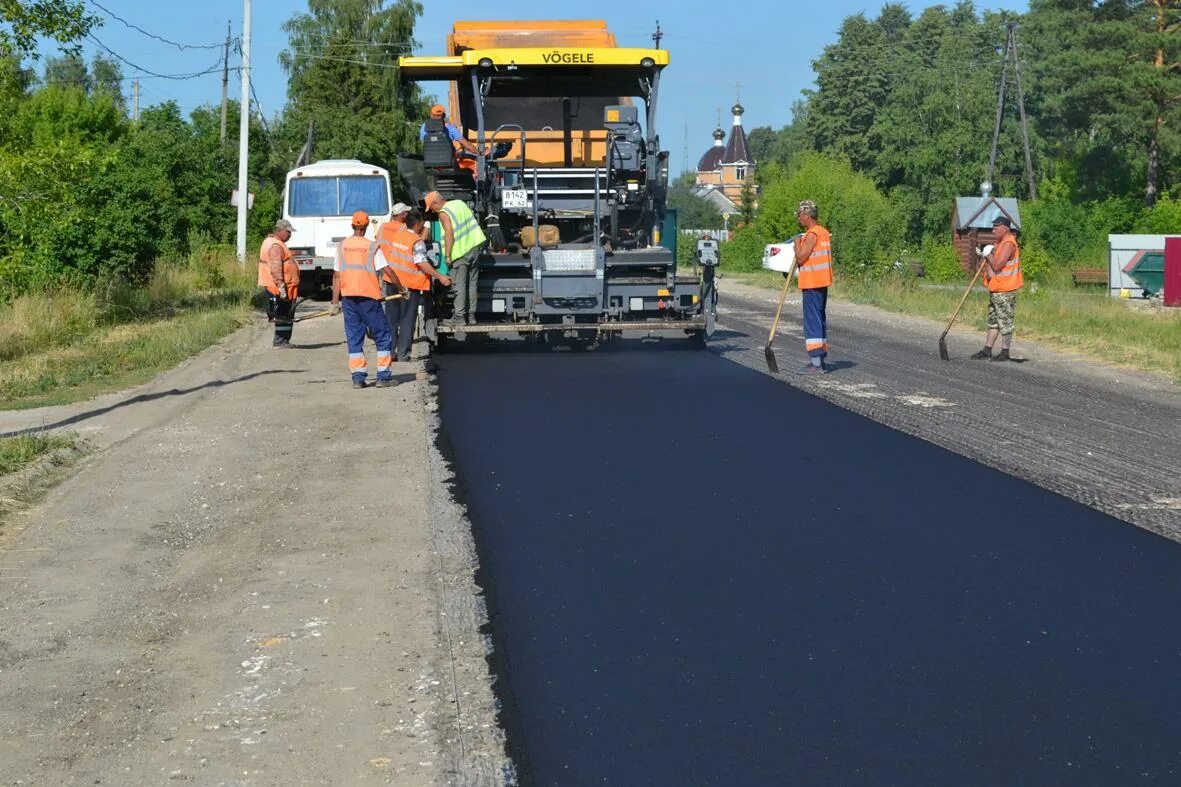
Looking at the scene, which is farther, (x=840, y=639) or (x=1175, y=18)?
(x=1175, y=18)

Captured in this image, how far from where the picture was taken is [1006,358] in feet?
55.4

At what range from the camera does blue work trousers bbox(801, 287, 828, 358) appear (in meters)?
15.1

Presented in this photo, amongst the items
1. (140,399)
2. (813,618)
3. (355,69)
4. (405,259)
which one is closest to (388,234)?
(405,259)

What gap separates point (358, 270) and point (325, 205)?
51.3 feet

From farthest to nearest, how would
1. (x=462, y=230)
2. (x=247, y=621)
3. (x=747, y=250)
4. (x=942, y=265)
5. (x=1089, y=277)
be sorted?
(x=747, y=250) → (x=942, y=265) → (x=1089, y=277) → (x=462, y=230) → (x=247, y=621)

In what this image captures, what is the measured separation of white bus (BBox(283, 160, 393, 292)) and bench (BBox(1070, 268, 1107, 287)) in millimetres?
22696

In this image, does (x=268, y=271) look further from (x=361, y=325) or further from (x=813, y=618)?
(x=813, y=618)

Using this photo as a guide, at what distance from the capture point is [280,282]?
19125 millimetres

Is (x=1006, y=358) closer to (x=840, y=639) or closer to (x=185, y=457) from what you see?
(x=185, y=457)

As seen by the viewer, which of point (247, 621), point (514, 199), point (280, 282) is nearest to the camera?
point (247, 621)

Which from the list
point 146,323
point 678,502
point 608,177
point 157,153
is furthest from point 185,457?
point 157,153

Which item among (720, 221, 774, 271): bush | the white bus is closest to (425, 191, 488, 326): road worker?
the white bus

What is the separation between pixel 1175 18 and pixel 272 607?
2247 inches

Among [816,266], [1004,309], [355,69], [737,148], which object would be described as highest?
[737,148]
